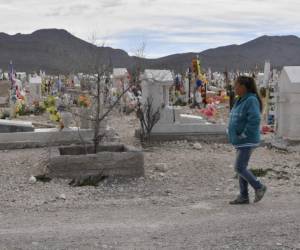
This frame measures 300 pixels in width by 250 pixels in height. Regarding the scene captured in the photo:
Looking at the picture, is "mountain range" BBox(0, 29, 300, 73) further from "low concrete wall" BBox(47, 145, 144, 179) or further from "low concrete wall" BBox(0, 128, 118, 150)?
"low concrete wall" BBox(47, 145, 144, 179)

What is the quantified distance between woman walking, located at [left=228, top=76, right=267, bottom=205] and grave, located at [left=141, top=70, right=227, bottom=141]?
5.80m

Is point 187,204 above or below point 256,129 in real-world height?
below

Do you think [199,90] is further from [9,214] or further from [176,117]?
[9,214]

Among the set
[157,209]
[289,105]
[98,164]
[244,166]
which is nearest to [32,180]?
[98,164]

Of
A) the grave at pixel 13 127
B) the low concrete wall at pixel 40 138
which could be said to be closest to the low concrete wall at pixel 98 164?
the low concrete wall at pixel 40 138

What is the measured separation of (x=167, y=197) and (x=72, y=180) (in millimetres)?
1571

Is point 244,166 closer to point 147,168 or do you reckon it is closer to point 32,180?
point 147,168

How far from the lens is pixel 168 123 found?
Result: 13.6 meters

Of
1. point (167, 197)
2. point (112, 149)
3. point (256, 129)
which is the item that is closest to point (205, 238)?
point (256, 129)

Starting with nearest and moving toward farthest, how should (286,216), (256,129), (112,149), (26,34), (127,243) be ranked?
(127,243), (286,216), (256,129), (112,149), (26,34)

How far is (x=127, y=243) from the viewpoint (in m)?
5.82

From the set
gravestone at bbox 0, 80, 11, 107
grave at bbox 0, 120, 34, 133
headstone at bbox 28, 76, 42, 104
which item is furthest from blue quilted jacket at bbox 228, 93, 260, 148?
gravestone at bbox 0, 80, 11, 107

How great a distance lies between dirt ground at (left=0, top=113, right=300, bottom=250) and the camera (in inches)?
233

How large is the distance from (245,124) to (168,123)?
6.28m
